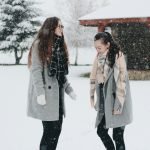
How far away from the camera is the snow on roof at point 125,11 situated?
60.9 ft

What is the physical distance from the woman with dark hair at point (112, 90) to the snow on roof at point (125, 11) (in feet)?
44.2

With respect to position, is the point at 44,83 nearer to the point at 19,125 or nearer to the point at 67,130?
the point at 67,130

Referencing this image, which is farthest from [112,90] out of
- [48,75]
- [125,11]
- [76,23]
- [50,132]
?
[76,23]

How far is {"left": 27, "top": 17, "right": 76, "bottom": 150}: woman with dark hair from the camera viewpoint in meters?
4.60

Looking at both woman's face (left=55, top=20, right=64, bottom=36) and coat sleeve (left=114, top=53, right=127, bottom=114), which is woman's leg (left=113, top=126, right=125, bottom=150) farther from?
woman's face (left=55, top=20, right=64, bottom=36)

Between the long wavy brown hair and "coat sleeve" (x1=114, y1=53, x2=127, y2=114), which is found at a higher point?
the long wavy brown hair

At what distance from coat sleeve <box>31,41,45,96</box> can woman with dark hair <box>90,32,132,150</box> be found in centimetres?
63

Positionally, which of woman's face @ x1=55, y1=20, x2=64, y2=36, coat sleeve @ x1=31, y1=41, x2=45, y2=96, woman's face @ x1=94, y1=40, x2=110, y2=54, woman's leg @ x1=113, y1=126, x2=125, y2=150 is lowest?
woman's leg @ x1=113, y1=126, x2=125, y2=150

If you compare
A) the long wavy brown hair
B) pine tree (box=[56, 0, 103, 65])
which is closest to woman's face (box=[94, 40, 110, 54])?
the long wavy brown hair

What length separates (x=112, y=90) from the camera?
4.74 m

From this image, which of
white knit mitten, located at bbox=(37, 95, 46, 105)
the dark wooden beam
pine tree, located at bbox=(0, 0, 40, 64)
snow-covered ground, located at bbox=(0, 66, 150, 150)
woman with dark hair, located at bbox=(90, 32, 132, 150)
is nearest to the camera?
white knit mitten, located at bbox=(37, 95, 46, 105)

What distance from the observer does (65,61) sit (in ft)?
15.8

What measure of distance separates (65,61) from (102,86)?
477 millimetres

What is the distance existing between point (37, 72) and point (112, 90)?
81cm
